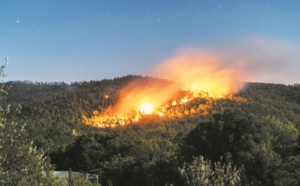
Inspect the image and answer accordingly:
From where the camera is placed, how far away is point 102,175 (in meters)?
79.1

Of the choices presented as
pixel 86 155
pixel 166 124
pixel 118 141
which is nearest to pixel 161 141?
pixel 118 141

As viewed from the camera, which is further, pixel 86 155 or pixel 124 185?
pixel 86 155

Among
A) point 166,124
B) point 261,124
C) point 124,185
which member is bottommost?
point 124,185

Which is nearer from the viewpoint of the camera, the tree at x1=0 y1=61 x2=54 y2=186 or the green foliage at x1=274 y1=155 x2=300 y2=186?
the tree at x1=0 y1=61 x2=54 y2=186

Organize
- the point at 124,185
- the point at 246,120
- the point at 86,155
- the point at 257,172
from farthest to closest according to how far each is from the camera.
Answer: the point at 86,155, the point at 124,185, the point at 246,120, the point at 257,172

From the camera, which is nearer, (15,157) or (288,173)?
(15,157)

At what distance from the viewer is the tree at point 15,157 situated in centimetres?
2295

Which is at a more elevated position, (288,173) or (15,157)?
(15,157)

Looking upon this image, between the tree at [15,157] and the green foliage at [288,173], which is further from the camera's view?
the green foliage at [288,173]

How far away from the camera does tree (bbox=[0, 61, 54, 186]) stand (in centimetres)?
2295

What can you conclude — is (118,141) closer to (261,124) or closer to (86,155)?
(86,155)

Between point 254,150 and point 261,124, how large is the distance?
6.65 metres

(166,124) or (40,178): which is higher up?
(166,124)

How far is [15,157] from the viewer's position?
77.4 feet
